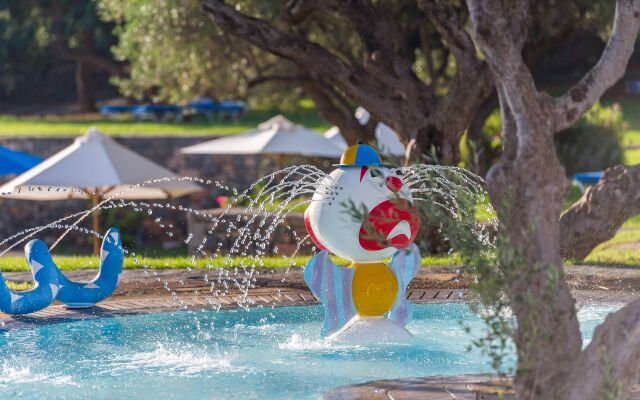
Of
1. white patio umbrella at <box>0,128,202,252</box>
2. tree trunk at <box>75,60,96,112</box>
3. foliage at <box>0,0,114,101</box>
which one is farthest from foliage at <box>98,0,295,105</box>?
tree trunk at <box>75,60,96,112</box>

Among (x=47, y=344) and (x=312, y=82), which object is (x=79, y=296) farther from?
(x=312, y=82)

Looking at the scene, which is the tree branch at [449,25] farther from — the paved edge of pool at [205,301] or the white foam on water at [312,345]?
the white foam on water at [312,345]

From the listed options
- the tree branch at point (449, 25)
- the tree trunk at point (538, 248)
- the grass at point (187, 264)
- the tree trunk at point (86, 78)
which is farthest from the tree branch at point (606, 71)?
the tree trunk at point (86, 78)

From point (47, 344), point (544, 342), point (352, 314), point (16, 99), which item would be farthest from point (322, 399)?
point (16, 99)

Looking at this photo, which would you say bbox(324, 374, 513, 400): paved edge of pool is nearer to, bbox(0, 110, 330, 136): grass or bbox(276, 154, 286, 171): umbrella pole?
bbox(276, 154, 286, 171): umbrella pole

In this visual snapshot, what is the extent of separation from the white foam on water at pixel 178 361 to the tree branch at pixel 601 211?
5047 millimetres

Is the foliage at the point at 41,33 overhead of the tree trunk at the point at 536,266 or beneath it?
overhead

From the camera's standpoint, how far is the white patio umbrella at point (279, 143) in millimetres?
23031

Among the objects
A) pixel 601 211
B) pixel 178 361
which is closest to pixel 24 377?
pixel 178 361

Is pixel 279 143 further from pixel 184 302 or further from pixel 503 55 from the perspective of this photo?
pixel 503 55

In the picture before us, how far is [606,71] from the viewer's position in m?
6.59

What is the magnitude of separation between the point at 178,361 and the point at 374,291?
166 centimetres

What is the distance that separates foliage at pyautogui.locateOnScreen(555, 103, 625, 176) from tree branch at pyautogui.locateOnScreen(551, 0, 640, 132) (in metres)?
18.4

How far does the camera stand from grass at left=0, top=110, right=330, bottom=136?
33031mm
